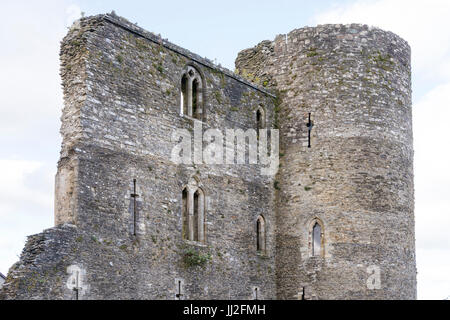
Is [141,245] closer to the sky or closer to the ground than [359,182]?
closer to the ground

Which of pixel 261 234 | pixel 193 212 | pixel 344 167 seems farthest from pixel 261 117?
pixel 193 212

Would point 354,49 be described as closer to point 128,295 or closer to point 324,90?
point 324,90

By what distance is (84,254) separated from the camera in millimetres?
20297

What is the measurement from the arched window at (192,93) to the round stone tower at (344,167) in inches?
139

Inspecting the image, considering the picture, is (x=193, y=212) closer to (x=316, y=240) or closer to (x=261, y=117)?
(x=316, y=240)

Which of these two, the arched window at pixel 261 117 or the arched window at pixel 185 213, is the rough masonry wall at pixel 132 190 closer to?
the arched window at pixel 185 213

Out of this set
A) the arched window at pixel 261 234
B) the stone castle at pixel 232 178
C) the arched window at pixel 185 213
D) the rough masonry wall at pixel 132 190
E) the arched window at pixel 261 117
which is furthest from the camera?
the arched window at pixel 261 117

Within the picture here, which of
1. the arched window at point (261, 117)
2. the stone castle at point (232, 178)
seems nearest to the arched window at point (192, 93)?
the stone castle at point (232, 178)

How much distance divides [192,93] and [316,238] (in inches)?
223

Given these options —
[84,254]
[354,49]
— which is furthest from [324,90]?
[84,254]

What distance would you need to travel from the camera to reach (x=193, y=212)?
23.9 m

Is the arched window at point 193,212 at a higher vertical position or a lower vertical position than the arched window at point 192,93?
lower

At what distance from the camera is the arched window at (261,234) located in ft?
85.6

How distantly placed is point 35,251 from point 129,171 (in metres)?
3.47
